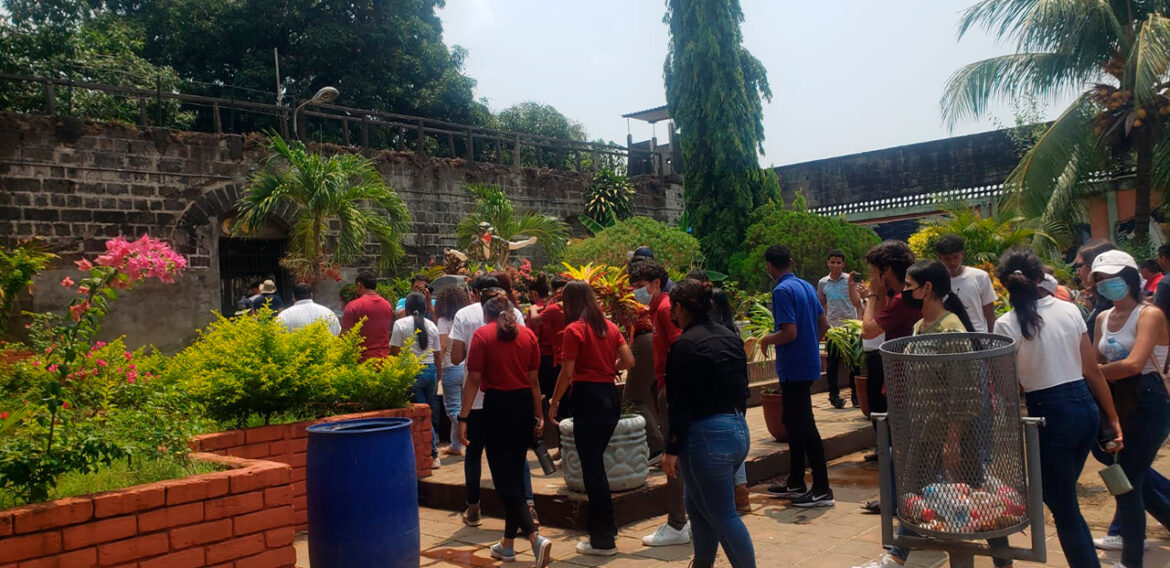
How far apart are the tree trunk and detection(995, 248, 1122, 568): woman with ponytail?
1254 cm

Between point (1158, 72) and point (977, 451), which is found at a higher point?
point (1158, 72)

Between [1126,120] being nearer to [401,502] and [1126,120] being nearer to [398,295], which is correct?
[398,295]

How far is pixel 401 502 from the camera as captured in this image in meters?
4.28

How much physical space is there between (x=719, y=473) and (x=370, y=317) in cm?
450

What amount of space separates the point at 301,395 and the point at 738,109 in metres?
19.1

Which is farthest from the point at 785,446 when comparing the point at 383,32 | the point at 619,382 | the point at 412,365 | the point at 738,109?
the point at 383,32

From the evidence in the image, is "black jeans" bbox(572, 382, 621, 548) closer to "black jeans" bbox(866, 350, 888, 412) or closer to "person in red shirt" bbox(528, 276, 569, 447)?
"person in red shirt" bbox(528, 276, 569, 447)

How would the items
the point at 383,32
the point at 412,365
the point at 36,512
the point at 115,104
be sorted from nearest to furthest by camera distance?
1. the point at 36,512
2. the point at 412,365
3. the point at 115,104
4. the point at 383,32

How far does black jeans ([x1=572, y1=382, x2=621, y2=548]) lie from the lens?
528cm

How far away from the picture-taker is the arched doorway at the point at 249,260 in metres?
15.8

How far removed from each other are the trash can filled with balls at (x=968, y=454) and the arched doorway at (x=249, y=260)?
13.9m

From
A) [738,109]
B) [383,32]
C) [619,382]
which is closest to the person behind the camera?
[619,382]

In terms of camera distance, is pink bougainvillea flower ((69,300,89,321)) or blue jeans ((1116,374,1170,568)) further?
blue jeans ((1116,374,1170,568))

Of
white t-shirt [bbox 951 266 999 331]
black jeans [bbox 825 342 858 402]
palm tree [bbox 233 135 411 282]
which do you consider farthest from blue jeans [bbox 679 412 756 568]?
palm tree [bbox 233 135 411 282]
